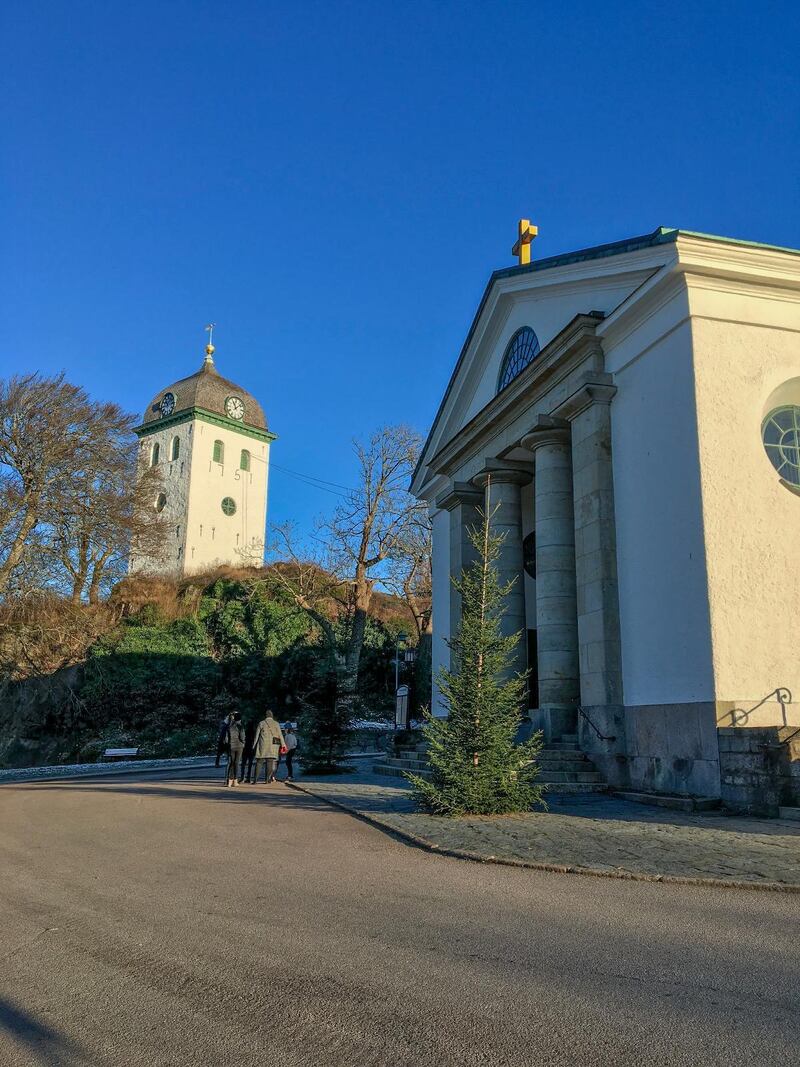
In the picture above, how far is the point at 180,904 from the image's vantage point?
6.15m

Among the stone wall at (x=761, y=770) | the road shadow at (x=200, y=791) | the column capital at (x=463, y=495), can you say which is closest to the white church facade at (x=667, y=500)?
the stone wall at (x=761, y=770)

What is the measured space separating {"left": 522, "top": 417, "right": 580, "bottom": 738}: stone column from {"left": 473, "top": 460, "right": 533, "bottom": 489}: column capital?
8.22 ft

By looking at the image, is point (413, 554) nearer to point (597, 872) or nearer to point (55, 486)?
point (55, 486)

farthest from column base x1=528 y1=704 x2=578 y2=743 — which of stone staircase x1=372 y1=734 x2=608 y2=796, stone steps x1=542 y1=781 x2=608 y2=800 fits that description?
stone steps x1=542 y1=781 x2=608 y2=800

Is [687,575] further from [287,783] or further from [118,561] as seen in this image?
[118,561]

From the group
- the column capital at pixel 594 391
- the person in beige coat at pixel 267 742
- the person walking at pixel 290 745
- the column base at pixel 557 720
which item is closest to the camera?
the column capital at pixel 594 391

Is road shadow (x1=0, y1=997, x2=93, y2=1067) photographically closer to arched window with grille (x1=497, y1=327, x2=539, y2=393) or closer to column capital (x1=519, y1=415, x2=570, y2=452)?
column capital (x1=519, y1=415, x2=570, y2=452)

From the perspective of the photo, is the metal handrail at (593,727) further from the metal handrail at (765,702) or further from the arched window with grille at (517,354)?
the arched window with grille at (517,354)

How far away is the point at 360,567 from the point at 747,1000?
3208cm

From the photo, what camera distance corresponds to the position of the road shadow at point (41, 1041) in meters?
3.45

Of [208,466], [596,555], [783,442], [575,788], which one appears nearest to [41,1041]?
[575,788]

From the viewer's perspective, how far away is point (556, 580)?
16625 mm

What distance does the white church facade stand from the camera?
1218 centimetres

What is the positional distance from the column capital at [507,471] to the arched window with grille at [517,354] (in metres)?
1.77
